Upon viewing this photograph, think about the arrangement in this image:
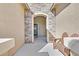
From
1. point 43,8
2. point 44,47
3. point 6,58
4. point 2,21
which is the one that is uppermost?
point 43,8

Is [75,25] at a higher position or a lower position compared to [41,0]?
lower

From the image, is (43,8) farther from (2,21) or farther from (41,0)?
(41,0)

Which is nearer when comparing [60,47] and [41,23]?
[60,47]

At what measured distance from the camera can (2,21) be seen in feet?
6.29

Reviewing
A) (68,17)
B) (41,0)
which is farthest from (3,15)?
(41,0)

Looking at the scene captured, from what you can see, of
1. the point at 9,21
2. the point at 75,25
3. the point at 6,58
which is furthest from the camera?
the point at 9,21

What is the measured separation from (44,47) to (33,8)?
4.04 ft

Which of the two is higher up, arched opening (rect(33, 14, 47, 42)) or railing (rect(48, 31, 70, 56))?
arched opening (rect(33, 14, 47, 42))

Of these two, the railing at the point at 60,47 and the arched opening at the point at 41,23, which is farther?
the arched opening at the point at 41,23

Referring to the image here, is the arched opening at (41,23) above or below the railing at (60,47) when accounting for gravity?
above

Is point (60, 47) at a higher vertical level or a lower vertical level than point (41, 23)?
lower

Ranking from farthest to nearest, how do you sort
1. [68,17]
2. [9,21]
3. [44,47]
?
[44,47] → [68,17] → [9,21]

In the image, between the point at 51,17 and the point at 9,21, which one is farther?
the point at 51,17

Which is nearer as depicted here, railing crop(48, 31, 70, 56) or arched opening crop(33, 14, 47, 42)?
railing crop(48, 31, 70, 56)
